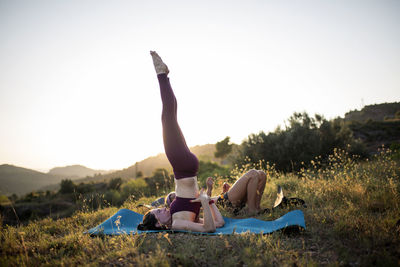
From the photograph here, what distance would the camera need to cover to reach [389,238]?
244 centimetres

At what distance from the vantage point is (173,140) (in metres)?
3.43

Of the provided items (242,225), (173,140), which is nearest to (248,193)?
(242,225)

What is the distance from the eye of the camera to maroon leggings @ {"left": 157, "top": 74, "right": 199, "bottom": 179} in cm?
338

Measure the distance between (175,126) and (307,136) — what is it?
9.56m

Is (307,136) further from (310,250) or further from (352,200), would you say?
(310,250)

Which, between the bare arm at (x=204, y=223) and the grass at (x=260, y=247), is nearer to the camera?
the grass at (x=260, y=247)

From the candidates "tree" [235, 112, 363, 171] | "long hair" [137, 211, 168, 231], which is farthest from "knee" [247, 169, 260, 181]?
"tree" [235, 112, 363, 171]

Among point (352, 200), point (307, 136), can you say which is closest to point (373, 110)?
point (307, 136)

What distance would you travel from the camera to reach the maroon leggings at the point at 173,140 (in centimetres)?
338

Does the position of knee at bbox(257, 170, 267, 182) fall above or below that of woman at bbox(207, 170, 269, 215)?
above

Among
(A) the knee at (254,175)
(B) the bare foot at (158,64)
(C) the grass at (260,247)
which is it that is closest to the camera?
(C) the grass at (260,247)

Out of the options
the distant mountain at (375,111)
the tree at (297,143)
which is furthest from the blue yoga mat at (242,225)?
the distant mountain at (375,111)

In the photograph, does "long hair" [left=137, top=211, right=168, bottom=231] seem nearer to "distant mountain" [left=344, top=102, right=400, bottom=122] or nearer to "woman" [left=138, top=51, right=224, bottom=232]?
"woman" [left=138, top=51, right=224, bottom=232]

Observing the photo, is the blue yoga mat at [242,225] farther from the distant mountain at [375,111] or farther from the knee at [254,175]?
the distant mountain at [375,111]
